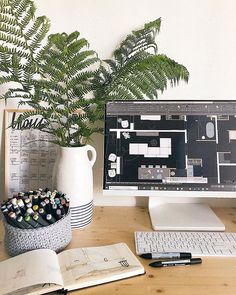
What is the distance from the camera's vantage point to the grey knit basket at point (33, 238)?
0.84m

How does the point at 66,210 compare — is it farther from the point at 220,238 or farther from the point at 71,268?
the point at 220,238

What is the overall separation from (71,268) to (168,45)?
0.90 meters

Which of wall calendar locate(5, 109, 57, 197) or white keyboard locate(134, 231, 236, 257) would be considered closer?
white keyboard locate(134, 231, 236, 257)

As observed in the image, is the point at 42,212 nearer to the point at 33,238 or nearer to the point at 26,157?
the point at 33,238

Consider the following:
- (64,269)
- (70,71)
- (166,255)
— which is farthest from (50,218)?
(70,71)

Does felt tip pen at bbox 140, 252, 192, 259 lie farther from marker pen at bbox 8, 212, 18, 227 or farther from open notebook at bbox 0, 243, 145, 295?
marker pen at bbox 8, 212, 18, 227

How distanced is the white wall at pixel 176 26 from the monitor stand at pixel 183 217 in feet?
1.67

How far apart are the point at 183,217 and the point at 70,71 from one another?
2.26 ft

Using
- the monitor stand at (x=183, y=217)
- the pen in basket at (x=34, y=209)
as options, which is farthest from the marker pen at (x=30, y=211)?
the monitor stand at (x=183, y=217)

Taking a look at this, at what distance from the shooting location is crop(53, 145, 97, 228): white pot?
102cm

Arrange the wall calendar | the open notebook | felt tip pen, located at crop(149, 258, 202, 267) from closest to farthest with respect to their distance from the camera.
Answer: the open notebook < felt tip pen, located at crop(149, 258, 202, 267) < the wall calendar

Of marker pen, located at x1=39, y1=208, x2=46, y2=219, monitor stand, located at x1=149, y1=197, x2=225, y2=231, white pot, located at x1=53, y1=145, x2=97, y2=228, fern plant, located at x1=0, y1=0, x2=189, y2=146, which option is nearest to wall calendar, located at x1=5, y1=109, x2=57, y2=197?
fern plant, located at x1=0, y1=0, x2=189, y2=146

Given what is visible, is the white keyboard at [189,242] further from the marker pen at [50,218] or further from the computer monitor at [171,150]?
the marker pen at [50,218]

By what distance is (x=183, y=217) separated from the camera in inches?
44.1
